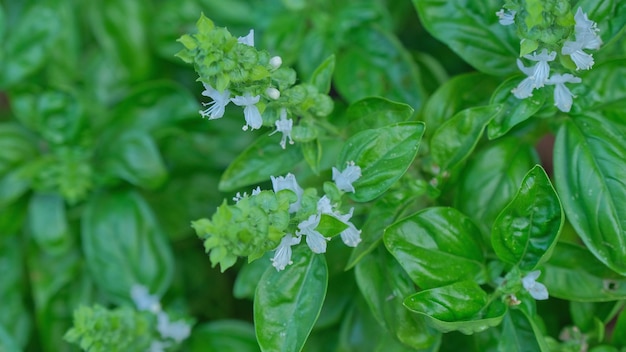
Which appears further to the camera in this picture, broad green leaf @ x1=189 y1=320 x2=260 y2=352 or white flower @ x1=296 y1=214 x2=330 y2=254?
broad green leaf @ x1=189 y1=320 x2=260 y2=352

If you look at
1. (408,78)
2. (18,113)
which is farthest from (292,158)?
(18,113)

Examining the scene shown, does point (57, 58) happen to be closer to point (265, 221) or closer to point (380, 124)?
point (380, 124)

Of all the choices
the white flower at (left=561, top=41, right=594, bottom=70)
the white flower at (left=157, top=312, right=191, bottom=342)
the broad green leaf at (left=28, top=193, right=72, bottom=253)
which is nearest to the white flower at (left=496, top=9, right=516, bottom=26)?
the white flower at (left=561, top=41, right=594, bottom=70)

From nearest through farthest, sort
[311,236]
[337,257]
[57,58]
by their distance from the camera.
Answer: [311,236], [337,257], [57,58]

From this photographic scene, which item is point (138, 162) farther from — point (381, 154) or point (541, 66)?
point (541, 66)

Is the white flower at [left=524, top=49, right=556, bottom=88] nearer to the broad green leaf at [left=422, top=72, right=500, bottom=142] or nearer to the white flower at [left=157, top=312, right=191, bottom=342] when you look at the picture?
the broad green leaf at [left=422, top=72, right=500, bottom=142]

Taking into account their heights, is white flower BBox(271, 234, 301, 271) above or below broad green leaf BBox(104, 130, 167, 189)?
above
